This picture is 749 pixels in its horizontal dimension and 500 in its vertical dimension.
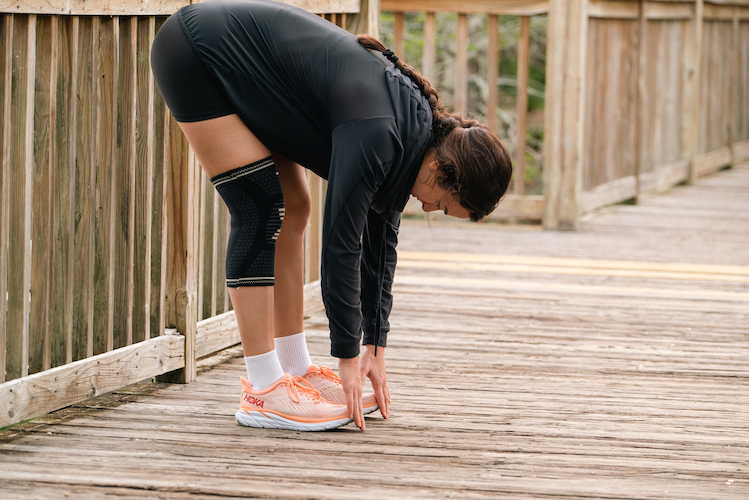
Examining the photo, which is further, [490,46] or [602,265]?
[490,46]

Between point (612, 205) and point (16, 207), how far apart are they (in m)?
5.48

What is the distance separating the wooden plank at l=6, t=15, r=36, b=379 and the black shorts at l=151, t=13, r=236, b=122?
0.28 meters

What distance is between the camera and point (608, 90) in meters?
6.06

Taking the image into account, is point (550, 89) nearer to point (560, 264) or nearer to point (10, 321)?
point (560, 264)

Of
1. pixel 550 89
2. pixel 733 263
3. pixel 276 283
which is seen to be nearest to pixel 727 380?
pixel 276 283

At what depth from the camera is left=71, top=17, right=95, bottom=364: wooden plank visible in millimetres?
2123

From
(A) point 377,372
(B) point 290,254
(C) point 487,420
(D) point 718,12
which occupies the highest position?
(D) point 718,12

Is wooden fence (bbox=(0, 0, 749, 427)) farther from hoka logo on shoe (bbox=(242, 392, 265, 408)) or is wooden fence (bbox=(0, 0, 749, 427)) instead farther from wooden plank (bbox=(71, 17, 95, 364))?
hoka logo on shoe (bbox=(242, 392, 265, 408))

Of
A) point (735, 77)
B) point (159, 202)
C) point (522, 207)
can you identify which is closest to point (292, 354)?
point (159, 202)

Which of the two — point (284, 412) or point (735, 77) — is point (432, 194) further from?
point (735, 77)

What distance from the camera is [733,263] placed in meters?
4.58

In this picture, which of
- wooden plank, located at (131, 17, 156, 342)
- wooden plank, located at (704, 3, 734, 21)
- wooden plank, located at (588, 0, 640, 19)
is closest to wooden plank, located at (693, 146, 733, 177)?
wooden plank, located at (704, 3, 734, 21)

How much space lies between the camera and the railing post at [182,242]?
2.41 meters

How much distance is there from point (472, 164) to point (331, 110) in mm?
320
